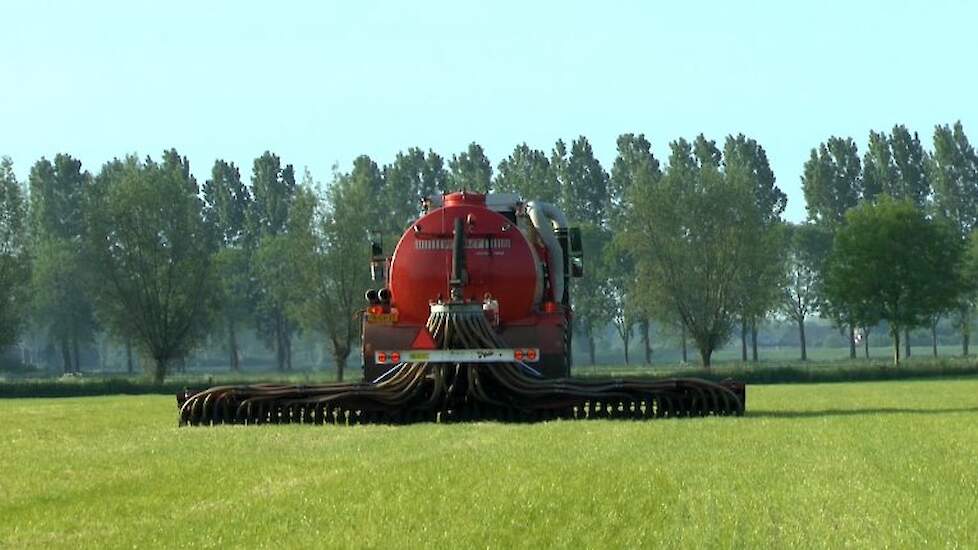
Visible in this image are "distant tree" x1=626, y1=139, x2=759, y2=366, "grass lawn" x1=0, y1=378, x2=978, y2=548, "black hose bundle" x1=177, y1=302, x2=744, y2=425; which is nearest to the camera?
"grass lawn" x1=0, y1=378, x2=978, y2=548

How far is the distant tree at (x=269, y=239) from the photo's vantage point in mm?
106938

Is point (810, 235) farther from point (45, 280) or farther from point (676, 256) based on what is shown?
point (45, 280)

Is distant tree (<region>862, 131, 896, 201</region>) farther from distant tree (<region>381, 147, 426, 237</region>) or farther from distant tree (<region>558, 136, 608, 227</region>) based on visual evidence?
distant tree (<region>381, 147, 426, 237</region>)

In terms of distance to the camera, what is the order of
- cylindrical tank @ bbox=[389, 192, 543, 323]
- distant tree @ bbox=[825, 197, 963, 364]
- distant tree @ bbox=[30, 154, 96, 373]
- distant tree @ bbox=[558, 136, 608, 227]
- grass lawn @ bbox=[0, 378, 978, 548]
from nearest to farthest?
grass lawn @ bbox=[0, 378, 978, 548], cylindrical tank @ bbox=[389, 192, 543, 323], distant tree @ bbox=[825, 197, 963, 364], distant tree @ bbox=[30, 154, 96, 373], distant tree @ bbox=[558, 136, 608, 227]

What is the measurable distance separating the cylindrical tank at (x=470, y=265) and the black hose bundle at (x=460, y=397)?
107cm

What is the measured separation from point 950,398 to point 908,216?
4164cm

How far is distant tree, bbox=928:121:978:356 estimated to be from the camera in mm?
104562

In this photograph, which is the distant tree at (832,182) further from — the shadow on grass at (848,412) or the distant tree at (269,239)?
the shadow on grass at (848,412)

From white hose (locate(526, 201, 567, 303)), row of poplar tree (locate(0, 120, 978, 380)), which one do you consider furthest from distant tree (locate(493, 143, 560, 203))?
white hose (locate(526, 201, 567, 303))

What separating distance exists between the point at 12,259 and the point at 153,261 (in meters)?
6.68

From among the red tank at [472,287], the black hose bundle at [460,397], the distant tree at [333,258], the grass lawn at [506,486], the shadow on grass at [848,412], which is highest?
the distant tree at [333,258]

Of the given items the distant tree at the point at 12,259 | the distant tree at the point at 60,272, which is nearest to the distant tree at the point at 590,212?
the distant tree at the point at 60,272

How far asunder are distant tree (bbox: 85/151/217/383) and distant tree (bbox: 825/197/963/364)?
92.3 feet

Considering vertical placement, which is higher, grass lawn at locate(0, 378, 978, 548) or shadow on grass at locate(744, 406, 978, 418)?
grass lawn at locate(0, 378, 978, 548)
